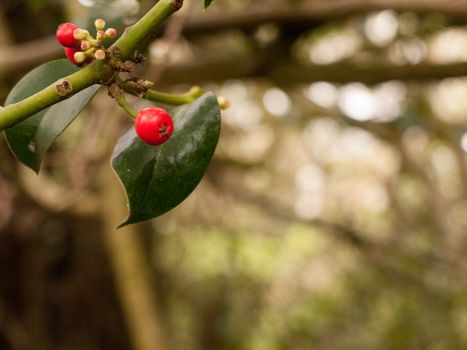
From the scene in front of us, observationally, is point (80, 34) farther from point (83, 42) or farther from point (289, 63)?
point (289, 63)

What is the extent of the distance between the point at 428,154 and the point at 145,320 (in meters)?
1.60

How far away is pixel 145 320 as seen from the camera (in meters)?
1.58

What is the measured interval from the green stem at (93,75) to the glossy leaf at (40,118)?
0.25 feet

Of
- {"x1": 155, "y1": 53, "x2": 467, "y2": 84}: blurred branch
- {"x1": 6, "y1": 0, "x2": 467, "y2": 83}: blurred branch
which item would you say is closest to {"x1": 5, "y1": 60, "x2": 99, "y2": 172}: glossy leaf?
{"x1": 6, "y1": 0, "x2": 467, "y2": 83}: blurred branch

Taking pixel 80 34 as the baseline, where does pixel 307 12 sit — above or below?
above

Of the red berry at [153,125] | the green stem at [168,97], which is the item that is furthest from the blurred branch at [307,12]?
the red berry at [153,125]

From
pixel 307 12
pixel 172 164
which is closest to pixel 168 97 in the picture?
pixel 172 164

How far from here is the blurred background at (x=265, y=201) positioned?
147cm

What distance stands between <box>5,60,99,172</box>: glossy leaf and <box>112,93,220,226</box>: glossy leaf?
45mm

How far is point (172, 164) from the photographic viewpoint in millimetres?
465

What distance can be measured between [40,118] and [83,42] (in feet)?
0.38

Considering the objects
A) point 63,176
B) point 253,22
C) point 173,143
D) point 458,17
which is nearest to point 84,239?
point 63,176

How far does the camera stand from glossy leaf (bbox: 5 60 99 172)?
463mm

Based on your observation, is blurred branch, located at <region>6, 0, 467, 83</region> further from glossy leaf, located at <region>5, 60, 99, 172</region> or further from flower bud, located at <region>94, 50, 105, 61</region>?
flower bud, located at <region>94, 50, 105, 61</region>
